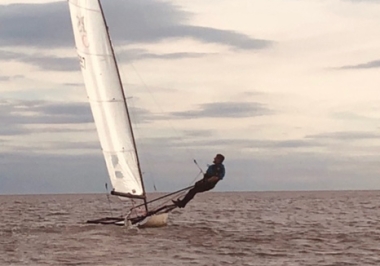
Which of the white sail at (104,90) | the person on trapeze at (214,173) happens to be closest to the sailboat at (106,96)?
the white sail at (104,90)

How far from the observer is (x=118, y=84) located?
33.5 m

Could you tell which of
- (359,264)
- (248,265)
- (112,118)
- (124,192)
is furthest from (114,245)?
(359,264)

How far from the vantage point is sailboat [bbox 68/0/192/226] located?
33125 millimetres

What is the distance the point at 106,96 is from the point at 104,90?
26cm

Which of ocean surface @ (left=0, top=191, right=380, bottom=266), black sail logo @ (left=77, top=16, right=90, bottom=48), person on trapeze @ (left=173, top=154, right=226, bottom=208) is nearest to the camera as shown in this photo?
ocean surface @ (left=0, top=191, right=380, bottom=266)

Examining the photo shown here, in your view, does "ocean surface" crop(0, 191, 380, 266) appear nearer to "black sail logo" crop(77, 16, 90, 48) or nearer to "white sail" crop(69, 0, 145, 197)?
"white sail" crop(69, 0, 145, 197)

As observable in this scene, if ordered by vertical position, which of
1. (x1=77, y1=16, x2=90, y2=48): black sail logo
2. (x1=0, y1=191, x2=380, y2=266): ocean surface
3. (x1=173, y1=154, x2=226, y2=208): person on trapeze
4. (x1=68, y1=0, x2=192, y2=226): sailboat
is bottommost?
(x1=0, y1=191, x2=380, y2=266): ocean surface

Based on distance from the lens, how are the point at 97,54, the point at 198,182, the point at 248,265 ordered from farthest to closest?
1. the point at 97,54
2. the point at 198,182
3. the point at 248,265

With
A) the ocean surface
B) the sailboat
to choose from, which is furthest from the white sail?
the ocean surface

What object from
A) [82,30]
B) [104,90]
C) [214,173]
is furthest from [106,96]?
[214,173]

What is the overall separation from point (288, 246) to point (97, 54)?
433 inches

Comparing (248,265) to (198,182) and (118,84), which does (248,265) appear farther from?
(118,84)

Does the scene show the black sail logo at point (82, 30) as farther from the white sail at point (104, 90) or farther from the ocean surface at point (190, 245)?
the ocean surface at point (190, 245)

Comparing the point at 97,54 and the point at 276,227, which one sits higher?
the point at 97,54
